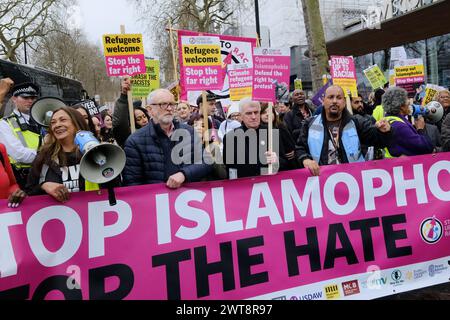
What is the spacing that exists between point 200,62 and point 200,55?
0.23 ft

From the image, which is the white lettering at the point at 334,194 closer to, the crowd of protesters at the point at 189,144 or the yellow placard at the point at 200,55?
the crowd of protesters at the point at 189,144

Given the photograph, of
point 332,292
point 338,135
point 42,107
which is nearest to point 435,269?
point 332,292

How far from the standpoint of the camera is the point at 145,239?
2.83m

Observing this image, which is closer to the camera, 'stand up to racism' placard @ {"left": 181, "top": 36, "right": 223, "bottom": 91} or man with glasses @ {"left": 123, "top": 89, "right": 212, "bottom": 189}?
man with glasses @ {"left": 123, "top": 89, "right": 212, "bottom": 189}

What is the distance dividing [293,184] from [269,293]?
0.83 metres

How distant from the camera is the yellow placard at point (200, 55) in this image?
4266 millimetres

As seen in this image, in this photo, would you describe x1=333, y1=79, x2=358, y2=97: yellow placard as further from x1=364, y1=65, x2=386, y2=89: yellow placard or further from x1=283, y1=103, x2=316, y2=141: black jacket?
x1=364, y1=65, x2=386, y2=89: yellow placard

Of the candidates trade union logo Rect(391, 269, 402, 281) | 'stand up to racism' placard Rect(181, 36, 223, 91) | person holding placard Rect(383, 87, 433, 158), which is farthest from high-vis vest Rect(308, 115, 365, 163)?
'stand up to racism' placard Rect(181, 36, 223, 91)

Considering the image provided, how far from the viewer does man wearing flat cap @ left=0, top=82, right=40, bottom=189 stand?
13.1ft

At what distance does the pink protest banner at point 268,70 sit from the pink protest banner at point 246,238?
0.76 meters

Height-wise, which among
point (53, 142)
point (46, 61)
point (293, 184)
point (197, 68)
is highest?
point (46, 61)

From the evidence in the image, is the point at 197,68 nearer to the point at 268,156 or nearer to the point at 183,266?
the point at 268,156

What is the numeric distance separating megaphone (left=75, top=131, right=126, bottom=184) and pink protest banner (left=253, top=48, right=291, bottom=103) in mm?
1469
